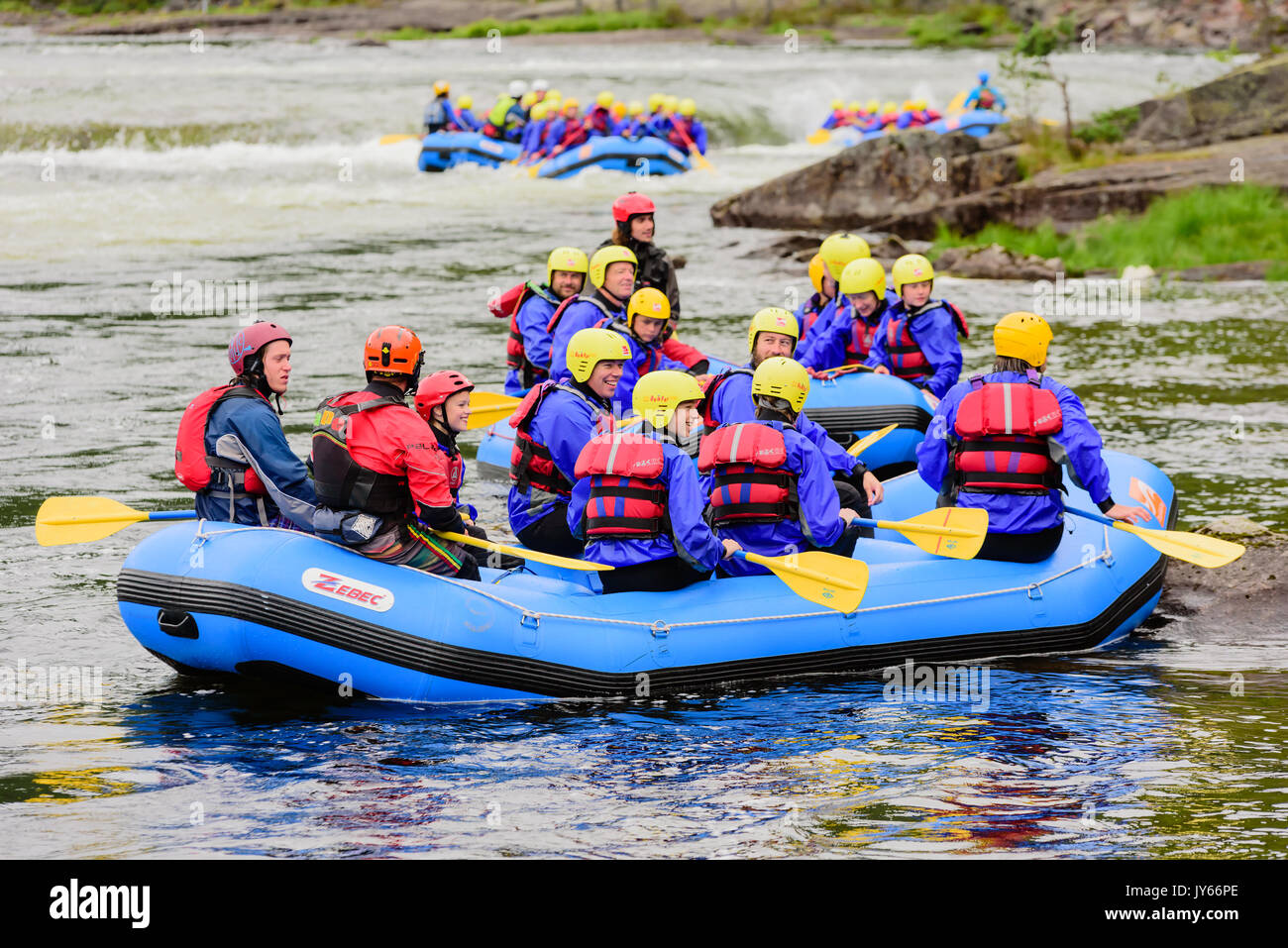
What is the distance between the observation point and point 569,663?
6.19 m

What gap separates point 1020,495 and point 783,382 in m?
1.23

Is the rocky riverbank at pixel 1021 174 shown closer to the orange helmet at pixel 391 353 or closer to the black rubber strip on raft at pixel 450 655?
the black rubber strip on raft at pixel 450 655

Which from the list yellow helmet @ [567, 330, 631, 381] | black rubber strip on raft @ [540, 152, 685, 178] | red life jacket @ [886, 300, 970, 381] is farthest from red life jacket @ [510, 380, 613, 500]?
black rubber strip on raft @ [540, 152, 685, 178]

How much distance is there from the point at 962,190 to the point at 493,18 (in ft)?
135

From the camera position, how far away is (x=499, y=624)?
20.2ft

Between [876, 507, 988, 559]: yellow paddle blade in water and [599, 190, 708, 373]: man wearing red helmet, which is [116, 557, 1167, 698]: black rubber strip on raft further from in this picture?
[599, 190, 708, 373]: man wearing red helmet

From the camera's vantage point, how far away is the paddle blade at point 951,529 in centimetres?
675

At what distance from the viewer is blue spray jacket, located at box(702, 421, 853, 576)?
21.6ft

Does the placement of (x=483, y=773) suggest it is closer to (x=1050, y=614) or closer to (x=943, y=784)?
(x=943, y=784)

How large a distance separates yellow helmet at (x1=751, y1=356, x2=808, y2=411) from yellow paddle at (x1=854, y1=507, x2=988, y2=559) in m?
0.65

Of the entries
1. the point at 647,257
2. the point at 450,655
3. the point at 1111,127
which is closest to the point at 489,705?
the point at 450,655

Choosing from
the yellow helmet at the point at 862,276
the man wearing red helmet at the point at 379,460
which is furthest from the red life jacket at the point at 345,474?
the yellow helmet at the point at 862,276

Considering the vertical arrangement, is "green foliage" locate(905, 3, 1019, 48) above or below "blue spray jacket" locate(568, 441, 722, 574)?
above

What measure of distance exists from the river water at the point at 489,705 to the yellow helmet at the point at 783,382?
49.5 inches
